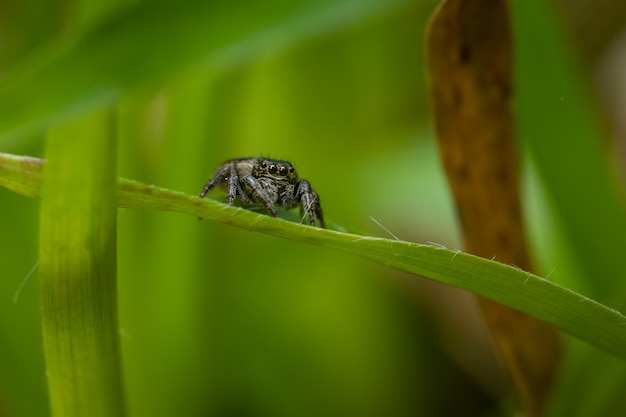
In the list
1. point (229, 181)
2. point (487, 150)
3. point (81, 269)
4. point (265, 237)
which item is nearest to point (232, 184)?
point (229, 181)

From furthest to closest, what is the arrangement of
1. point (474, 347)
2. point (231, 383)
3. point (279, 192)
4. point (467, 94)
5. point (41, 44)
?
point (474, 347)
point (231, 383)
point (41, 44)
point (279, 192)
point (467, 94)

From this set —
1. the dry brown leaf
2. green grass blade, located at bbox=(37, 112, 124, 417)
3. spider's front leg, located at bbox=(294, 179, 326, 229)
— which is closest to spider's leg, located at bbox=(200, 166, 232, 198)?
spider's front leg, located at bbox=(294, 179, 326, 229)

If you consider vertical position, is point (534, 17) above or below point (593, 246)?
above

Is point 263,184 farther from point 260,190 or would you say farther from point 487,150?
point 487,150

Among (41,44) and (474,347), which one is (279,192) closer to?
(41,44)

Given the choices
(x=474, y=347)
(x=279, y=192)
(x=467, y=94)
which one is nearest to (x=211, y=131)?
(x=279, y=192)

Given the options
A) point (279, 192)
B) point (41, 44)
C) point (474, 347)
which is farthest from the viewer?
point (474, 347)

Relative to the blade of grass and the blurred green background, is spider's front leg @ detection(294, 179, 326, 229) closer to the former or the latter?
the blurred green background

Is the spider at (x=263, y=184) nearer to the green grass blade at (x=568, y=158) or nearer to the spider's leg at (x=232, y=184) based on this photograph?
the spider's leg at (x=232, y=184)
